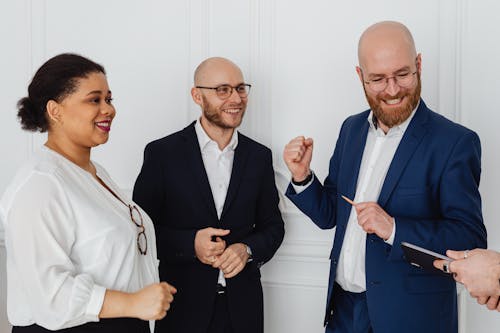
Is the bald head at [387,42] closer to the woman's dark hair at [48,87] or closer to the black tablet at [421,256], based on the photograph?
the black tablet at [421,256]

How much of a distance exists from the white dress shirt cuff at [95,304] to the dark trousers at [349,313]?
40.6 inches

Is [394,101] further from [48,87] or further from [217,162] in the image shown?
[48,87]

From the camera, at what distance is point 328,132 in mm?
3195

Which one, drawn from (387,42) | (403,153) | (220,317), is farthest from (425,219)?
(220,317)

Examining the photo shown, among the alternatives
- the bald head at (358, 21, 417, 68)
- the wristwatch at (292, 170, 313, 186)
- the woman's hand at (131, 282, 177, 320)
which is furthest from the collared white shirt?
the woman's hand at (131, 282, 177, 320)

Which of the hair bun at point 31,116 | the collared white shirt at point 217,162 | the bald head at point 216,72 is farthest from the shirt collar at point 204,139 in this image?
the hair bun at point 31,116

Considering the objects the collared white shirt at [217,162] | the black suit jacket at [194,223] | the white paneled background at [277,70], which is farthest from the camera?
the white paneled background at [277,70]

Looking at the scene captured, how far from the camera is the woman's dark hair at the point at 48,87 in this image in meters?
1.98

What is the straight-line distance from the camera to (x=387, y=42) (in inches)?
87.2

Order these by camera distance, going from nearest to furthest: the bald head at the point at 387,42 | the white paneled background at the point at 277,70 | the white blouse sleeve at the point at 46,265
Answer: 1. the white blouse sleeve at the point at 46,265
2. the bald head at the point at 387,42
3. the white paneled background at the point at 277,70

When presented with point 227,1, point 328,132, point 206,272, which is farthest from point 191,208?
point 227,1

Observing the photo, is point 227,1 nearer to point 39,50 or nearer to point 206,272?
point 39,50

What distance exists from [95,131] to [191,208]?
75 centimetres

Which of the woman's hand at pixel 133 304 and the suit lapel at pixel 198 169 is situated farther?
the suit lapel at pixel 198 169
